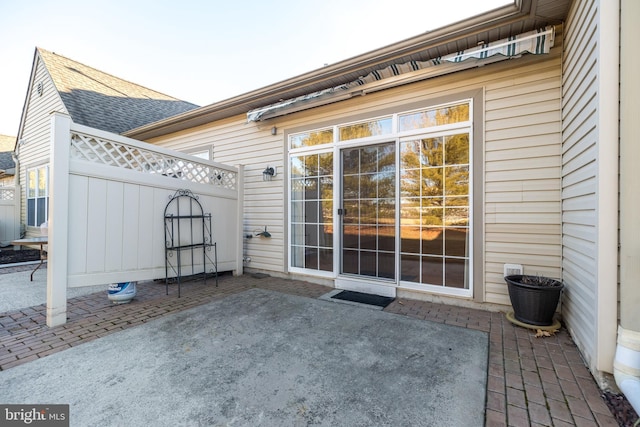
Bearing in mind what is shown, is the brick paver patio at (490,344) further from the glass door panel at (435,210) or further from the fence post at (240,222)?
the fence post at (240,222)

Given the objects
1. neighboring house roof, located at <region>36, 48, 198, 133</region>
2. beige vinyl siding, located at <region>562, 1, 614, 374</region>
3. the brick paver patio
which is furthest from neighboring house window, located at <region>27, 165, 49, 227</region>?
beige vinyl siding, located at <region>562, 1, 614, 374</region>

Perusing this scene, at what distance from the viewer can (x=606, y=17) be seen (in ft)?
5.70

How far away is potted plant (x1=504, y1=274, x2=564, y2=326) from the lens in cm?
247

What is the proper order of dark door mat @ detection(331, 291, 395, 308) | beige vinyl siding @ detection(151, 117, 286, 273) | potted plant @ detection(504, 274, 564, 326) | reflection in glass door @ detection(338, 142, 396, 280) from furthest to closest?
1. beige vinyl siding @ detection(151, 117, 286, 273)
2. reflection in glass door @ detection(338, 142, 396, 280)
3. dark door mat @ detection(331, 291, 395, 308)
4. potted plant @ detection(504, 274, 564, 326)

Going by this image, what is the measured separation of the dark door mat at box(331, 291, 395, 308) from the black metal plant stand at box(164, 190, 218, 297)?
6.49 ft

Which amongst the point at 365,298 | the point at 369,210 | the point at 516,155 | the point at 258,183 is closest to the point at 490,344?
the point at 365,298

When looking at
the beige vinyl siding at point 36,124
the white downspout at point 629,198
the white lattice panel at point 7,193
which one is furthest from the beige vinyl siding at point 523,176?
the white lattice panel at point 7,193

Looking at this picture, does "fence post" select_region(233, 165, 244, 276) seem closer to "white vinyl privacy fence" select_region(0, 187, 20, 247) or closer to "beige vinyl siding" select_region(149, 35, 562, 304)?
"beige vinyl siding" select_region(149, 35, 562, 304)

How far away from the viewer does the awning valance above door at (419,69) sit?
2646 mm

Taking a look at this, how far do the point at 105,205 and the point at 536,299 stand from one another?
4.56m

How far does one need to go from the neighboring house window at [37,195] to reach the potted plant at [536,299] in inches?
423

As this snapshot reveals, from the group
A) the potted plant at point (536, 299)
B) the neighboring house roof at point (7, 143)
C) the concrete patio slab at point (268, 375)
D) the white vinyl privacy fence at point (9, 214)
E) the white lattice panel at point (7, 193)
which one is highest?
the neighboring house roof at point (7, 143)

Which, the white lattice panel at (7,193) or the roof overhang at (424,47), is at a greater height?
the roof overhang at (424,47)

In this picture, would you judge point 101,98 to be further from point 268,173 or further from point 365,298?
point 365,298
